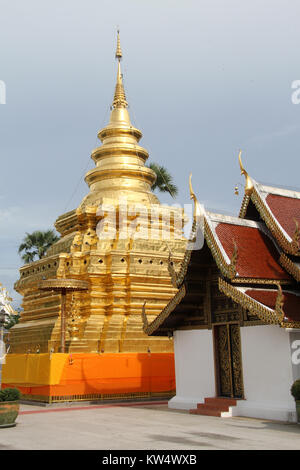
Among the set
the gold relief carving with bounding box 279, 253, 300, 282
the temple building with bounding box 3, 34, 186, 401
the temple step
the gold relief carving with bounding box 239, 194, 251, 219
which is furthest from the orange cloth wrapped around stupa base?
the gold relief carving with bounding box 279, 253, 300, 282

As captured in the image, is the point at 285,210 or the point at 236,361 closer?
the point at 236,361

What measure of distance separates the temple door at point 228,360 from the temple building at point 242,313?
22 millimetres

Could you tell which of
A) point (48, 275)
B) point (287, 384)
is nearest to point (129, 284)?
point (48, 275)

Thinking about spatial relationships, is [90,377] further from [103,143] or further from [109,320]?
[103,143]

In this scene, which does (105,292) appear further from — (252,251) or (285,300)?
(285,300)

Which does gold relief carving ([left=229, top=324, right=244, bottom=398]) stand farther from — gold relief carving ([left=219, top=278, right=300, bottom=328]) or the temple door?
gold relief carving ([left=219, top=278, right=300, bottom=328])

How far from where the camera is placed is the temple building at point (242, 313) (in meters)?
10.6

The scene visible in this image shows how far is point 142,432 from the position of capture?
8930 mm

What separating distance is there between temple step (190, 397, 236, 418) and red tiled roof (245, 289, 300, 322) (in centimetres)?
225

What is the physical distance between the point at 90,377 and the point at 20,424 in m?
4.13

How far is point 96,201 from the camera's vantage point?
19.8 metres

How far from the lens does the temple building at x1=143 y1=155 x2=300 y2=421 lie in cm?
1056

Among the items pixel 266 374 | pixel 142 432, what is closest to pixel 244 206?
pixel 266 374

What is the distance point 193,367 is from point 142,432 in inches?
156
